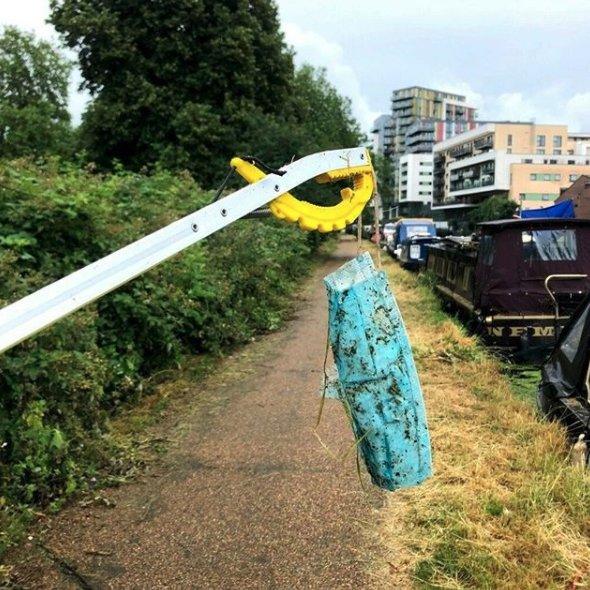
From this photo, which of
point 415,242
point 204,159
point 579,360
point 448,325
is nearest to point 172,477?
point 579,360

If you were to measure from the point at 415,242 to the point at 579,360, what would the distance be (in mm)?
19622

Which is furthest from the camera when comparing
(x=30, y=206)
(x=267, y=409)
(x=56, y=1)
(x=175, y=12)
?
(x=56, y=1)

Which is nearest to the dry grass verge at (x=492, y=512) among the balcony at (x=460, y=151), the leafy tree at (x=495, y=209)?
the leafy tree at (x=495, y=209)

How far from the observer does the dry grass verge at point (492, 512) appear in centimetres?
336

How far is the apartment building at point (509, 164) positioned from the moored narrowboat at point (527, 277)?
84.3 metres

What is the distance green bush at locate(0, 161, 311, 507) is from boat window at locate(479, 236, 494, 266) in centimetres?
384

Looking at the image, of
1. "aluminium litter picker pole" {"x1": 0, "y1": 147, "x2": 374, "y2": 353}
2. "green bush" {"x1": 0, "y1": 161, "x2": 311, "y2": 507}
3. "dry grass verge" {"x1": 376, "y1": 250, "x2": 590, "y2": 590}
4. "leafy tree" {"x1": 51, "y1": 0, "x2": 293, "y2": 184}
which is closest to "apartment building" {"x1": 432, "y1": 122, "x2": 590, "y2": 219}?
"leafy tree" {"x1": 51, "y1": 0, "x2": 293, "y2": 184}

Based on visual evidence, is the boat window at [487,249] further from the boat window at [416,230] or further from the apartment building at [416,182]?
the apartment building at [416,182]

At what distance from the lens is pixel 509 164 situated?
104312 mm

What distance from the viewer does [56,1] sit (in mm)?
29109

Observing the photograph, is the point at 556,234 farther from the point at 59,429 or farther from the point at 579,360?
the point at 59,429

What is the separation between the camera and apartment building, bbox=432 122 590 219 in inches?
3856

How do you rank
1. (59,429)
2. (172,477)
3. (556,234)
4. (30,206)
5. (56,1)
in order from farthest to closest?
(56,1), (556,234), (30,206), (172,477), (59,429)

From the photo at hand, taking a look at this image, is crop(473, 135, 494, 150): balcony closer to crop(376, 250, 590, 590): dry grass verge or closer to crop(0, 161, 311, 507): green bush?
crop(0, 161, 311, 507): green bush
